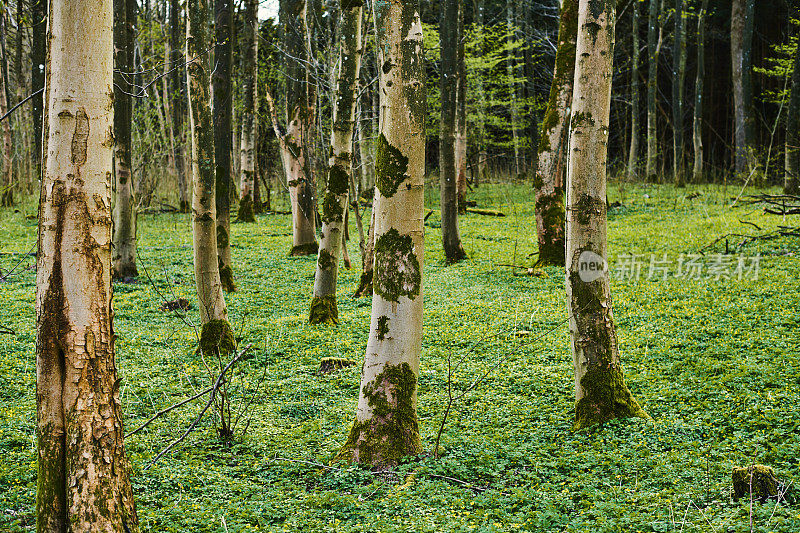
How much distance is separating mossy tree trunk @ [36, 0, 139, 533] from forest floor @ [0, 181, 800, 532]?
842 millimetres

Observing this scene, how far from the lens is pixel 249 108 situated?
48.9 feet

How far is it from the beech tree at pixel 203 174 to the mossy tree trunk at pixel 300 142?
526cm

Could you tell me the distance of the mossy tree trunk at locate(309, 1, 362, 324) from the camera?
811cm

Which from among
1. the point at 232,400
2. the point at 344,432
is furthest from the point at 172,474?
the point at 232,400

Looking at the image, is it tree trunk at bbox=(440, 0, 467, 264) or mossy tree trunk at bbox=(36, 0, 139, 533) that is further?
tree trunk at bbox=(440, 0, 467, 264)

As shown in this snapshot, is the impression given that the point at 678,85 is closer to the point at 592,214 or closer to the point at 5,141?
the point at 592,214

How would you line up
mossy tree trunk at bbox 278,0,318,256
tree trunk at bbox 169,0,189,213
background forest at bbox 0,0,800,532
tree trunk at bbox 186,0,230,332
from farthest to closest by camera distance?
1. tree trunk at bbox 169,0,189,213
2. mossy tree trunk at bbox 278,0,318,256
3. tree trunk at bbox 186,0,230,332
4. background forest at bbox 0,0,800,532

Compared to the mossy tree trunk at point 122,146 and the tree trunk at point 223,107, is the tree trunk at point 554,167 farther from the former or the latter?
the mossy tree trunk at point 122,146

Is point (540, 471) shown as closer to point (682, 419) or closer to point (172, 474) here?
point (682, 419)

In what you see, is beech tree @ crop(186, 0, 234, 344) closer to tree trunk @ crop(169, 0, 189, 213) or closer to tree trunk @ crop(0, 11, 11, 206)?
tree trunk @ crop(169, 0, 189, 213)

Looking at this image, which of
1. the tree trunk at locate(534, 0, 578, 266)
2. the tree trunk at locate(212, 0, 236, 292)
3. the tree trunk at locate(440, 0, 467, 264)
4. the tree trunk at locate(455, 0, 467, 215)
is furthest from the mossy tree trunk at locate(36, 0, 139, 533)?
the tree trunk at locate(455, 0, 467, 215)

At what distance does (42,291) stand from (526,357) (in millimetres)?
4888

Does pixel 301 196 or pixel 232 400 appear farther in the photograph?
pixel 301 196

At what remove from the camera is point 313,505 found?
357 centimetres
